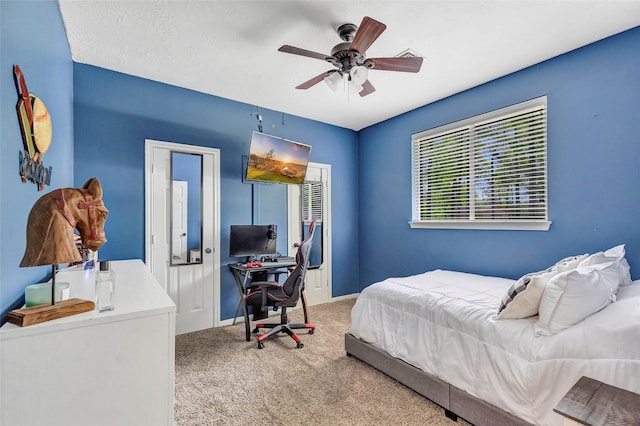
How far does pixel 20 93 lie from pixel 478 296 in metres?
2.92

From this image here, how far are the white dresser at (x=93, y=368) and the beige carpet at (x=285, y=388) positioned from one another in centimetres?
106

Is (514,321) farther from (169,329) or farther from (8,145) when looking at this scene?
(8,145)

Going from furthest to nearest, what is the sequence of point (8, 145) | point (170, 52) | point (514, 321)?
1. point (170, 52)
2. point (514, 321)
3. point (8, 145)

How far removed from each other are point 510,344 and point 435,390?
639 millimetres

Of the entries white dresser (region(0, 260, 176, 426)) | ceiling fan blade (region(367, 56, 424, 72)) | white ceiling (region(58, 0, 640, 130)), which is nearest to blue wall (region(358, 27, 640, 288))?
white ceiling (region(58, 0, 640, 130))

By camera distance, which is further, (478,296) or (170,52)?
(170,52)

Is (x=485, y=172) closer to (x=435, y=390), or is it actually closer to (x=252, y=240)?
(x=435, y=390)

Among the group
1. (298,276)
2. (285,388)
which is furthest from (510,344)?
(298,276)

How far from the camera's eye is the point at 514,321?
1772 mm

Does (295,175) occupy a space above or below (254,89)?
below

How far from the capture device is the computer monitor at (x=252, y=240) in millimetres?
3578

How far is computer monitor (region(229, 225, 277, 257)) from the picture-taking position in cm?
358

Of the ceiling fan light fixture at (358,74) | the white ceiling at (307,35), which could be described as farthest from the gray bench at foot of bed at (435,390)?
the white ceiling at (307,35)


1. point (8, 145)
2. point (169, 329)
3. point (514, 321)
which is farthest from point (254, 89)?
point (514, 321)
